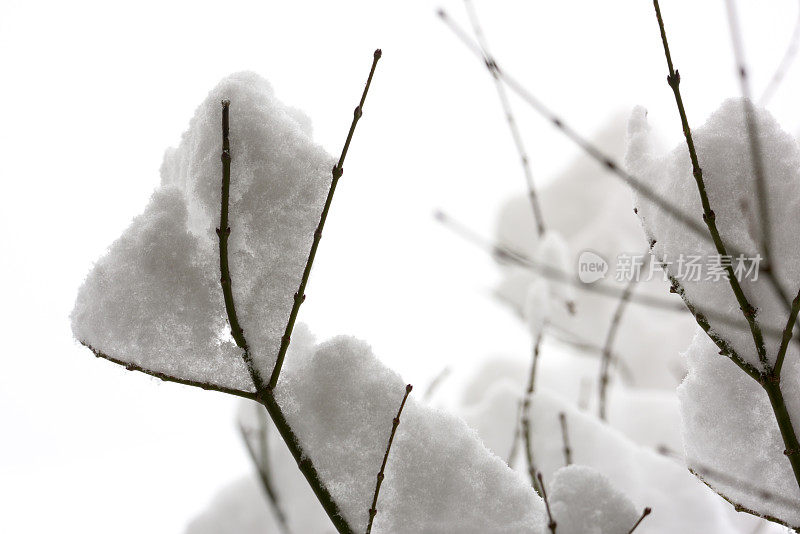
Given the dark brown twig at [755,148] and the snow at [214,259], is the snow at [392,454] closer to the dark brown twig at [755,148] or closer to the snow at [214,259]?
the snow at [214,259]

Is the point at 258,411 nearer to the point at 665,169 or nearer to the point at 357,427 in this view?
the point at 357,427

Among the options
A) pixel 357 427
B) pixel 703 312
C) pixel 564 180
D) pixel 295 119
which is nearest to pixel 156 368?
pixel 357 427

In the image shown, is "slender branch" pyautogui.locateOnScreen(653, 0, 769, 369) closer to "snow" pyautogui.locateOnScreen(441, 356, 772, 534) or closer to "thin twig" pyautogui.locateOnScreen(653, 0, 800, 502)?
"thin twig" pyautogui.locateOnScreen(653, 0, 800, 502)

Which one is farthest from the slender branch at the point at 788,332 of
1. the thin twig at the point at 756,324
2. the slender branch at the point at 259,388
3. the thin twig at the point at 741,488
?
the slender branch at the point at 259,388

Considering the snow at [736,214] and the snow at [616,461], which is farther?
the snow at [616,461]

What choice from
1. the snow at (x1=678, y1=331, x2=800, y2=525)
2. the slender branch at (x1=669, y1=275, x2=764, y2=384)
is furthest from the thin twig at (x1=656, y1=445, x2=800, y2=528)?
the slender branch at (x1=669, y1=275, x2=764, y2=384)

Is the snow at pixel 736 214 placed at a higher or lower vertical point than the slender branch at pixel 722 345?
higher
